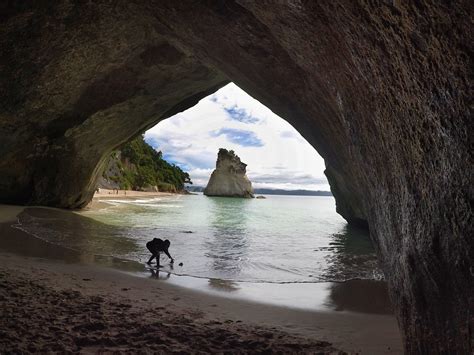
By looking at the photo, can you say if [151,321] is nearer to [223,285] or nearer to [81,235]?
[223,285]

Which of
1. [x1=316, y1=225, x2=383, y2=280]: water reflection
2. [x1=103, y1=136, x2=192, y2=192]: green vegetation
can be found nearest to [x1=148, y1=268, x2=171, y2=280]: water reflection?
[x1=316, y1=225, x2=383, y2=280]: water reflection

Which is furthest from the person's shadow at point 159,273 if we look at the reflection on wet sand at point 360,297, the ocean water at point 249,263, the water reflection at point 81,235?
the reflection on wet sand at point 360,297

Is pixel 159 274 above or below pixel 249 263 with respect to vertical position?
above

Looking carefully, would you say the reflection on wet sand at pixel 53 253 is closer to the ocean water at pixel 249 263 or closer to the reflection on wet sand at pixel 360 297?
the ocean water at pixel 249 263

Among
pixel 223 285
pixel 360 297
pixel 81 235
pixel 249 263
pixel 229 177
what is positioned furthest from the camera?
pixel 229 177

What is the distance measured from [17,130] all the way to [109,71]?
4014mm

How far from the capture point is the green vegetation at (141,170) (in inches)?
2557

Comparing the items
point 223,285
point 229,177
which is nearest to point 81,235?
point 223,285

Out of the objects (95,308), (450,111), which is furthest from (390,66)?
(95,308)

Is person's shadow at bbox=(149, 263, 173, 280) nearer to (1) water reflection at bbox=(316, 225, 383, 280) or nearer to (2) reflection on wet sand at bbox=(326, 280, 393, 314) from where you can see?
(2) reflection on wet sand at bbox=(326, 280, 393, 314)

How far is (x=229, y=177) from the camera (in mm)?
81375

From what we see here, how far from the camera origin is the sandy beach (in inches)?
115

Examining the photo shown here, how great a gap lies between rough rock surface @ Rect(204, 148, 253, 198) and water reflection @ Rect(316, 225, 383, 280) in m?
67.2

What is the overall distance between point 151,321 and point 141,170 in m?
76.8
